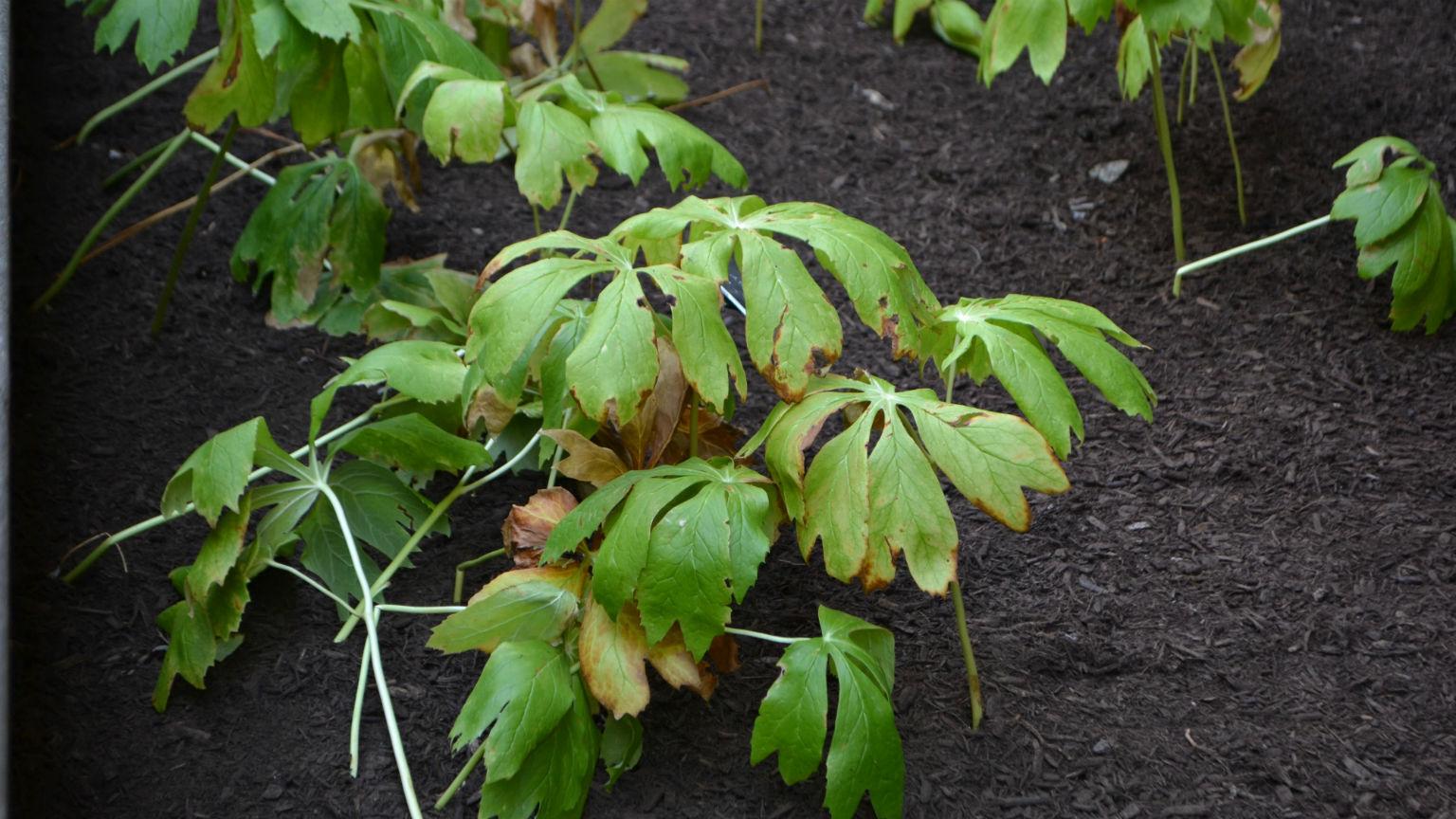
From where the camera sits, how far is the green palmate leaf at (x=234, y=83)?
186 cm

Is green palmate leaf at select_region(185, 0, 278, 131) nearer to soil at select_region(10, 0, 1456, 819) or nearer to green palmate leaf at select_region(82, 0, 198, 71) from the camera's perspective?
green palmate leaf at select_region(82, 0, 198, 71)

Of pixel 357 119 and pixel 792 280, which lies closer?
pixel 792 280

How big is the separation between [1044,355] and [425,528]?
0.89 m

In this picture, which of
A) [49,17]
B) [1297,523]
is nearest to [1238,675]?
[1297,523]

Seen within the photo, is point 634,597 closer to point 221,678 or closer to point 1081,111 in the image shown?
point 221,678

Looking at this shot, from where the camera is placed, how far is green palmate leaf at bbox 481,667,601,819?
1.42 meters

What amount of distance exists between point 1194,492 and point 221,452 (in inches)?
57.2

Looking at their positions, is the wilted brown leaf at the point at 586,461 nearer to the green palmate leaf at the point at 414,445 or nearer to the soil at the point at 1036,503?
the green palmate leaf at the point at 414,445

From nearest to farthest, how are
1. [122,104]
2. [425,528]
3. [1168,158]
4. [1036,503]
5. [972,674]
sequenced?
1. [972,674]
2. [425,528]
3. [1036,503]
4. [1168,158]
5. [122,104]

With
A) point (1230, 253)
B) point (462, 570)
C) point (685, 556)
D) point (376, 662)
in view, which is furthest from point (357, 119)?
point (1230, 253)

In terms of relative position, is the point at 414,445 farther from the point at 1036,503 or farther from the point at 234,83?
the point at 1036,503

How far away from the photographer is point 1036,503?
→ 6.45 feet

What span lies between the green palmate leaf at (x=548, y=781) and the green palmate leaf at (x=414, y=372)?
50cm

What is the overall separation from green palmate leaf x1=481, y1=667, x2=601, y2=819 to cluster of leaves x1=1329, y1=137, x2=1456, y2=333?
1.54 m
